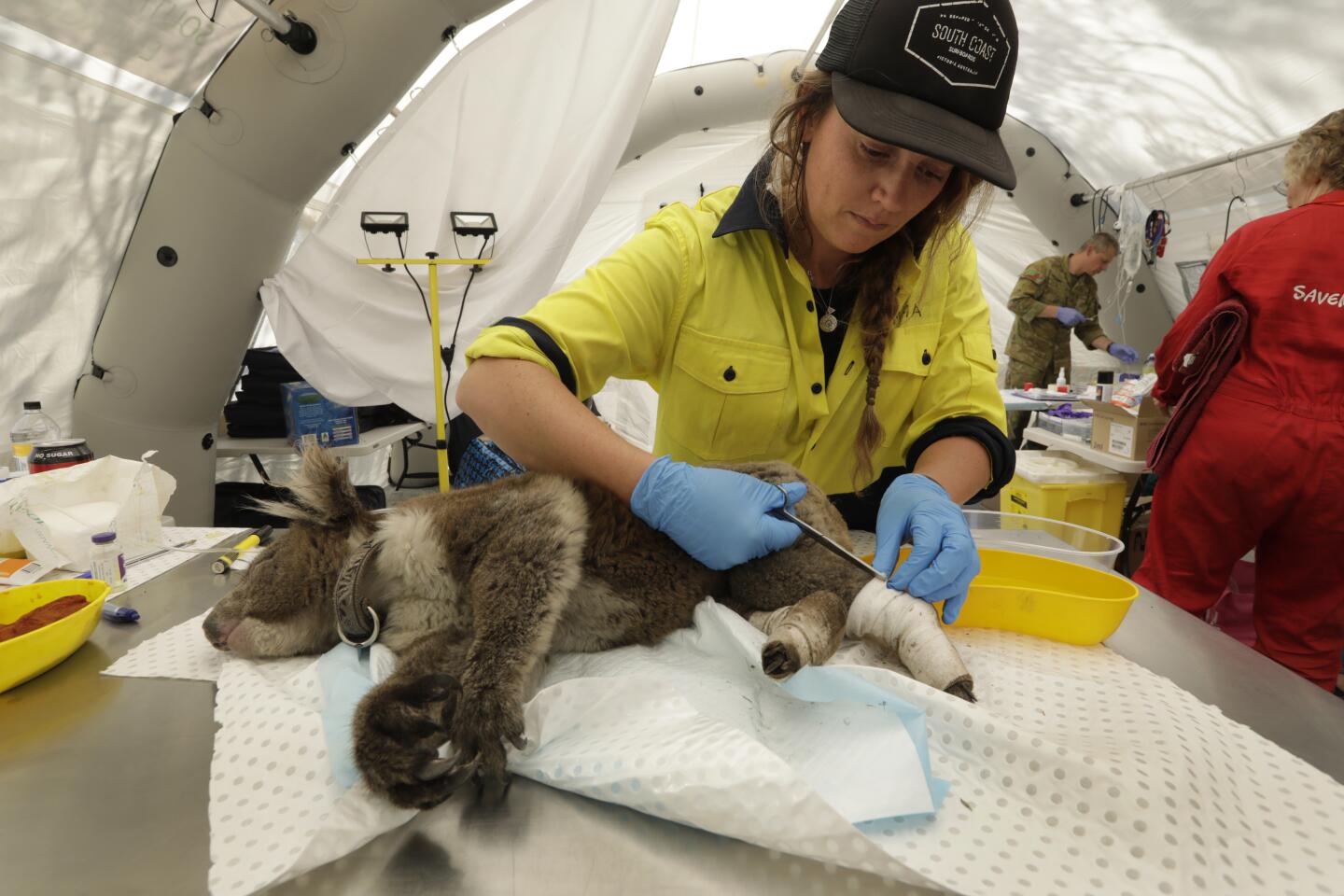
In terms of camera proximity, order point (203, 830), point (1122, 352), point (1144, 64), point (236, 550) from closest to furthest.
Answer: point (203, 830) < point (236, 550) < point (1144, 64) < point (1122, 352)

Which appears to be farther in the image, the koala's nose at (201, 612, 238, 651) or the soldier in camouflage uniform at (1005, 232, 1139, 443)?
the soldier in camouflage uniform at (1005, 232, 1139, 443)

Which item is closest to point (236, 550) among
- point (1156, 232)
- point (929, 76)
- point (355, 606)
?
point (355, 606)

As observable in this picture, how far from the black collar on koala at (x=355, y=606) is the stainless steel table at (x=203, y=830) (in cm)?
22

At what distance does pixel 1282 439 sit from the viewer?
2244mm

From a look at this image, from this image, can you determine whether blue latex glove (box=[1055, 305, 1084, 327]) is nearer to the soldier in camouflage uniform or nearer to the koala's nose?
the soldier in camouflage uniform

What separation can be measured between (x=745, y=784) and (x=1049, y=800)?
1.22 feet

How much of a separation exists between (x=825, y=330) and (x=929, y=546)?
0.62 m

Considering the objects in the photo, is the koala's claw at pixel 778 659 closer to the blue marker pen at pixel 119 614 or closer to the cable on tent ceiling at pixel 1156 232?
the blue marker pen at pixel 119 614

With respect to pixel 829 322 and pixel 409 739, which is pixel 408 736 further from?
pixel 829 322

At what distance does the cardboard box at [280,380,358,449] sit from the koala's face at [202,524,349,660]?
115 inches

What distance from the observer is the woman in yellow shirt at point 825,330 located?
3.72ft

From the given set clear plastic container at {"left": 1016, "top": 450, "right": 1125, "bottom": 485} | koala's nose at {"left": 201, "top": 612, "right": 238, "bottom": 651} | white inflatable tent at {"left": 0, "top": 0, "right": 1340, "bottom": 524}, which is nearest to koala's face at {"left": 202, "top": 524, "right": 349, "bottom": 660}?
koala's nose at {"left": 201, "top": 612, "right": 238, "bottom": 651}

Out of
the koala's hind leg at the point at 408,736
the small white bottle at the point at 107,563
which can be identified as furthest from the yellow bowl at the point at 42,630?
the koala's hind leg at the point at 408,736

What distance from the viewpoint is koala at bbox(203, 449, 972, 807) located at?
104 centimetres
